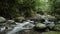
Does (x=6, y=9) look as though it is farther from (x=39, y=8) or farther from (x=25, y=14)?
(x=39, y=8)

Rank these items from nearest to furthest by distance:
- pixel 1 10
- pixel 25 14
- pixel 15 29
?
pixel 15 29 < pixel 1 10 < pixel 25 14

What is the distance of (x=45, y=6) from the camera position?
21688 millimetres

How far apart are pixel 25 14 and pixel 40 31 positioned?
16.5 feet

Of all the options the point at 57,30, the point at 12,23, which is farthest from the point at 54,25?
the point at 12,23

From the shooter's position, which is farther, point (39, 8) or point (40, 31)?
point (39, 8)

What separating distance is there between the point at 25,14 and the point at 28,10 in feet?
2.18

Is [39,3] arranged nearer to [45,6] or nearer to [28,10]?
[45,6]

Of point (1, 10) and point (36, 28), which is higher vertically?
point (1, 10)

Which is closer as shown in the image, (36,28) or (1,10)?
(36,28)

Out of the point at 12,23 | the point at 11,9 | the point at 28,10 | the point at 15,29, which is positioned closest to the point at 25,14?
the point at 28,10

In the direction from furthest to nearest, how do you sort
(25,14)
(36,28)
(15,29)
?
(25,14) < (36,28) < (15,29)

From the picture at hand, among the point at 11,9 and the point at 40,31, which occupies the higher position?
the point at 11,9

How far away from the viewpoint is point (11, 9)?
14.8m

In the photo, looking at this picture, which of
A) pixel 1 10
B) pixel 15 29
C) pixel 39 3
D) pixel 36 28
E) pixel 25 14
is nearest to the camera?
pixel 15 29
